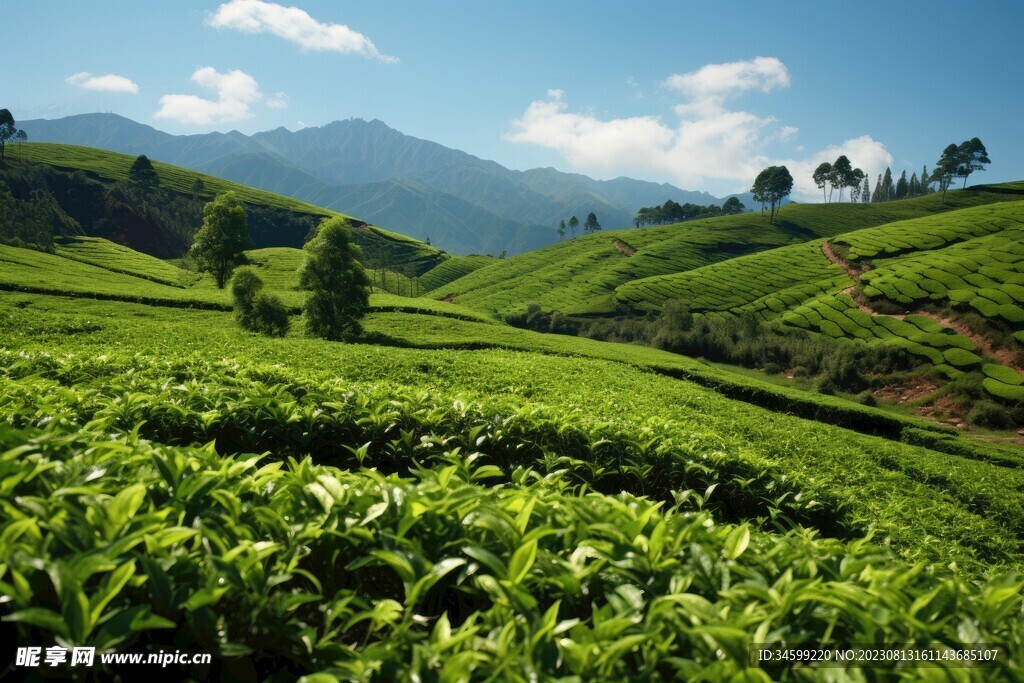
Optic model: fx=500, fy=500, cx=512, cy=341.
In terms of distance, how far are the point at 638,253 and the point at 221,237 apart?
75901mm

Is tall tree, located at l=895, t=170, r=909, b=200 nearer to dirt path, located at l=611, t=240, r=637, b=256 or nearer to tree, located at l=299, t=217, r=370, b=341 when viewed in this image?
dirt path, located at l=611, t=240, r=637, b=256

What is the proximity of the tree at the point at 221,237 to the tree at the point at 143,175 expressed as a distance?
8728cm

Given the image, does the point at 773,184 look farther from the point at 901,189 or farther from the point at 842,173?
the point at 901,189

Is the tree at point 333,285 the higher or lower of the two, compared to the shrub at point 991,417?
higher

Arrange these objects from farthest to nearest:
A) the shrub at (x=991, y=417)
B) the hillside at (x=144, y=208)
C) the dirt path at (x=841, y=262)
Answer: the hillside at (x=144, y=208) → the dirt path at (x=841, y=262) → the shrub at (x=991, y=417)

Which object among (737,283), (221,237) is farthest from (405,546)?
(737,283)

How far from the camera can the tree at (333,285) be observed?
32688 mm

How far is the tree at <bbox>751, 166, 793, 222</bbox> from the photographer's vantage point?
119 meters

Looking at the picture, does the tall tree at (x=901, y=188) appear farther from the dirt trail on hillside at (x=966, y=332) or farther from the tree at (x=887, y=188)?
→ the dirt trail on hillside at (x=966, y=332)

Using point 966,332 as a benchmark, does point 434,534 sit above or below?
below

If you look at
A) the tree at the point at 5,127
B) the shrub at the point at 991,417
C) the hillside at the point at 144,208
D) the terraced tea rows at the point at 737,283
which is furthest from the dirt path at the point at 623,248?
the tree at the point at 5,127

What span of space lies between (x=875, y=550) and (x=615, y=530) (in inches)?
77.9

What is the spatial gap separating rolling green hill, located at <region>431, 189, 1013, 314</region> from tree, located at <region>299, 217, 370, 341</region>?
45.4 m

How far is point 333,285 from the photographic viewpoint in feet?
108
